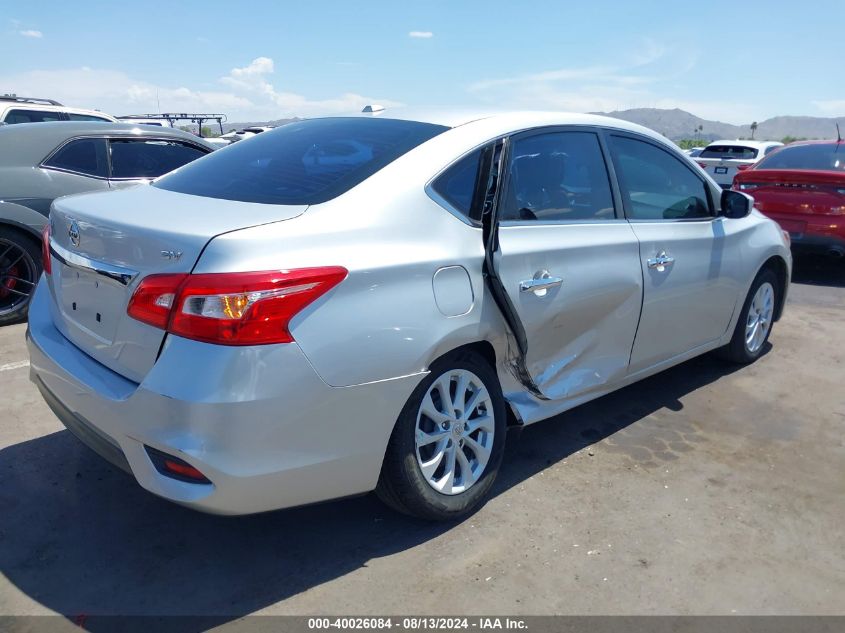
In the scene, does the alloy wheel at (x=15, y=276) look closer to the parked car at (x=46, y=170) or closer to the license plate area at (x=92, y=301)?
the parked car at (x=46, y=170)

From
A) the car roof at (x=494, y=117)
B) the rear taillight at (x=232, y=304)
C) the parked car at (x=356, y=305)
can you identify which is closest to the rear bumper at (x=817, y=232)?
the parked car at (x=356, y=305)

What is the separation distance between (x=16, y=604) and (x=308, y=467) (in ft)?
3.64

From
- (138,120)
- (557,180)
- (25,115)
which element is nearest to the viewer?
(557,180)

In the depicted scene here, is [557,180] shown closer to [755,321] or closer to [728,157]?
[755,321]

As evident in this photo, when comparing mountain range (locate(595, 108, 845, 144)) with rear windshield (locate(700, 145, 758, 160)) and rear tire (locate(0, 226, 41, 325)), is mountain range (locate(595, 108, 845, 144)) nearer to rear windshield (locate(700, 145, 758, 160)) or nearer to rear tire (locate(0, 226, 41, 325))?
rear windshield (locate(700, 145, 758, 160))

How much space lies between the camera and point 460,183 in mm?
3057

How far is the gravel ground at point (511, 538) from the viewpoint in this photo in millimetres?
2674

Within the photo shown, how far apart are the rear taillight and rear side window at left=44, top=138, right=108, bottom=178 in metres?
4.22

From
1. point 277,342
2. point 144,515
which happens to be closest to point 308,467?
point 277,342

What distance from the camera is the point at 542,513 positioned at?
325 cm

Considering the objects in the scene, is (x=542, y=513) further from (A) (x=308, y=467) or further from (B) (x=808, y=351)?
(B) (x=808, y=351)

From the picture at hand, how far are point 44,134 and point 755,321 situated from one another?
5555 mm

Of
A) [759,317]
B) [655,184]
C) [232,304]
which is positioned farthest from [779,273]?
[232,304]

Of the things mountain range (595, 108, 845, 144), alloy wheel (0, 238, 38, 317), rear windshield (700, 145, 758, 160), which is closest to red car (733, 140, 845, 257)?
alloy wheel (0, 238, 38, 317)
